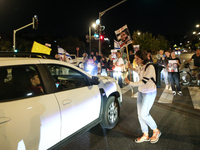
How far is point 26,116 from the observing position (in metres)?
2.11

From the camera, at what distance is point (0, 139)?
1.85 metres

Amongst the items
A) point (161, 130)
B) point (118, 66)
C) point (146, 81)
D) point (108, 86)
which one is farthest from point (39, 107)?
point (118, 66)

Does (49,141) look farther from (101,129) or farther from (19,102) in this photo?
(101,129)

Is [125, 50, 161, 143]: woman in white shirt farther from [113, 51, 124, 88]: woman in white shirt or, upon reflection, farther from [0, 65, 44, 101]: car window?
[113, 51, 124, 88]: woman in white shirt

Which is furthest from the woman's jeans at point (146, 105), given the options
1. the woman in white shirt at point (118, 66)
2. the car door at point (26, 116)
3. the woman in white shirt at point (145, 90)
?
the woman in white shirt at point (118, 66)

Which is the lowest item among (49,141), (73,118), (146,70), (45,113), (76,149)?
(76,149)

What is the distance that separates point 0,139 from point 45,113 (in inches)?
24.2

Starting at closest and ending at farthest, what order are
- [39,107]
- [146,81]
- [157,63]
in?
[39,107] < [146,81] < [157,63]

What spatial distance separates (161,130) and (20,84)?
330 cm

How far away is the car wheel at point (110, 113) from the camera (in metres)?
3.88

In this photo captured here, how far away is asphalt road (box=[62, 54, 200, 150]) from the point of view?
11.0ft

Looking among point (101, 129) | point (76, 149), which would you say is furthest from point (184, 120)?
point (76, 149)

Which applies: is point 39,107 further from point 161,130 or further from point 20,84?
point 161,130

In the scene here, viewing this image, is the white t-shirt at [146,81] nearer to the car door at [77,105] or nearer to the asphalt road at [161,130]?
the car door at [77,105]
